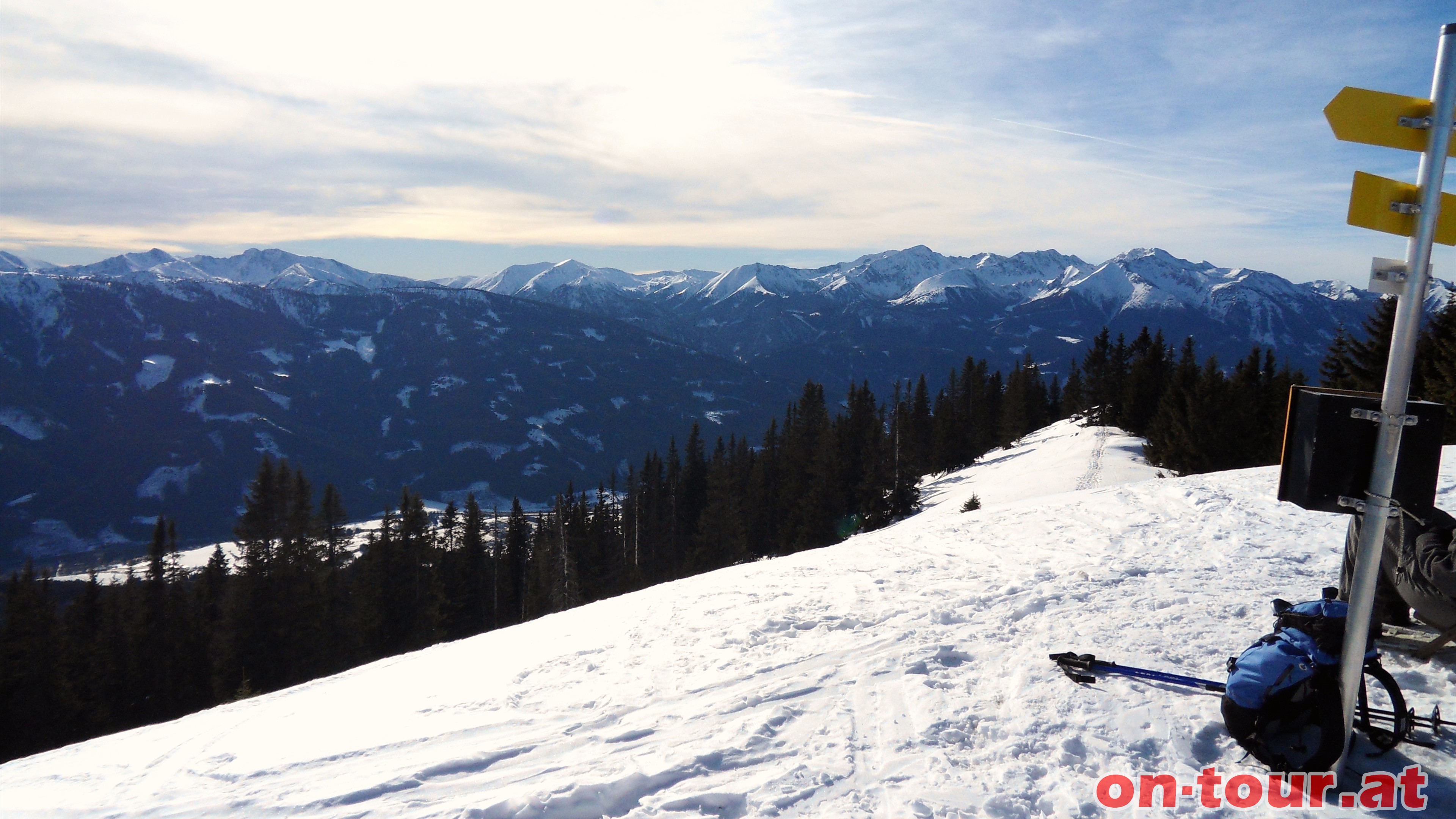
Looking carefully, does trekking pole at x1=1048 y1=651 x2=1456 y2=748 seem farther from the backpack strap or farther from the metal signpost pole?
the metal signpost pole

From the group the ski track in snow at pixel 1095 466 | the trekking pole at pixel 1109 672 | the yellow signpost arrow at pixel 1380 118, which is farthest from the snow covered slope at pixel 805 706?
the ski track in snow at pixel 1095 466

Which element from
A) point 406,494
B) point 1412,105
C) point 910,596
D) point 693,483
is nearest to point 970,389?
point 693,483

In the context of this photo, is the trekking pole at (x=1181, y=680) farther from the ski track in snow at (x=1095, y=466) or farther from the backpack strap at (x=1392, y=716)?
the ski track in snow at (x=1095, y=466)

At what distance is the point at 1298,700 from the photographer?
4449 millimetres

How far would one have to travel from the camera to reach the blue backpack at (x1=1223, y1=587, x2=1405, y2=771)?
4.39m

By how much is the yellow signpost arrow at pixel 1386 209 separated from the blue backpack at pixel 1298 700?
2.48 meters

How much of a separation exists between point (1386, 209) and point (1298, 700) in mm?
2989

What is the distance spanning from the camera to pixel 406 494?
51.7m

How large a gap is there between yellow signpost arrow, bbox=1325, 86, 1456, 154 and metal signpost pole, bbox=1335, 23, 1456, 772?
4 centimetres

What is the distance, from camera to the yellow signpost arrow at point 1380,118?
3.62 meters

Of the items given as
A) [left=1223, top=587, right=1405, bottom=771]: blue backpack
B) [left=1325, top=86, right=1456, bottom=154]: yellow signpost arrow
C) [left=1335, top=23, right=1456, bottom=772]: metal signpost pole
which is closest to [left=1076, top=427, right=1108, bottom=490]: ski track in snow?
[left=1223, top=587, right=1405, bottom=771]: blue backpack

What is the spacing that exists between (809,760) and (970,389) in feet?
258

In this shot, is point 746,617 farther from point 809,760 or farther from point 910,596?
point 809,760

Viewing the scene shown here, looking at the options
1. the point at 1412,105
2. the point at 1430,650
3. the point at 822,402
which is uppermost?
the point at 1412,105
